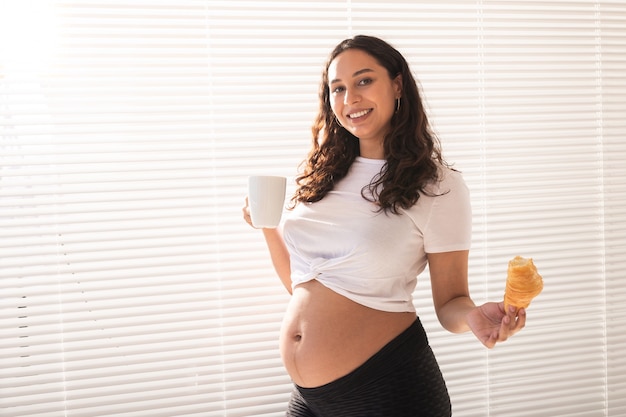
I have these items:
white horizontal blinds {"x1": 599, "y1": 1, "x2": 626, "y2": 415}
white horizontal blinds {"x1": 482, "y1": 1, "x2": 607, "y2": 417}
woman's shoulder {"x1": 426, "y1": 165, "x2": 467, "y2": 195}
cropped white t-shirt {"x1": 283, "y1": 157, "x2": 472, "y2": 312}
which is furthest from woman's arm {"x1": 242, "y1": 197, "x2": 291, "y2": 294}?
white horizontal blinds {"x1": 599, "y1": 1, "x2": 626, "y2": 415}

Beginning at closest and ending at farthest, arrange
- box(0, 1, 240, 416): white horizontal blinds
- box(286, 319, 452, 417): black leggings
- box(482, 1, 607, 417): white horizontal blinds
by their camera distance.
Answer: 1. box(286, 319, 452, 417): black leggings
2. box(0, 1, 240, 416): white horizontal blinds
3. box(482, 1, 607, 417): white horizontal blinds

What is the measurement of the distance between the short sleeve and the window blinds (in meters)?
0.58

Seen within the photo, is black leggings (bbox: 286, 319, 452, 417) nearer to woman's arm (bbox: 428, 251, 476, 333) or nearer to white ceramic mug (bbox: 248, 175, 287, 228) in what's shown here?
woman's arm (bbox: 428, 251, 476, 333)

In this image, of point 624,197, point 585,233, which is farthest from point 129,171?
point 624,197

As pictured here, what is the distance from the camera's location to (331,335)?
1646mm

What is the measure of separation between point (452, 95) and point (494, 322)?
40.9 inches

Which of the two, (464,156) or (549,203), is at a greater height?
(464,156)

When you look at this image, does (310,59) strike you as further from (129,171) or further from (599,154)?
(599,154)

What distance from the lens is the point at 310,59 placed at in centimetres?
213

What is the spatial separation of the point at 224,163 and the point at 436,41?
Result: 896 mm

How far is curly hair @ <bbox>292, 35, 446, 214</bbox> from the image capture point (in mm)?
1708

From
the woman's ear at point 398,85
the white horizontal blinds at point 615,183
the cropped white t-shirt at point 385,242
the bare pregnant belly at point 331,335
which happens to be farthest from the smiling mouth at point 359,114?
the white horizontal blinds at point 615,183

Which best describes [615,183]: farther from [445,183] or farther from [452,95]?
[445,183]

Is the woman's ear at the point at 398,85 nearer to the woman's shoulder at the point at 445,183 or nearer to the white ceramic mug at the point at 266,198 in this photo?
the woman's shoulder at the point at 445,183
